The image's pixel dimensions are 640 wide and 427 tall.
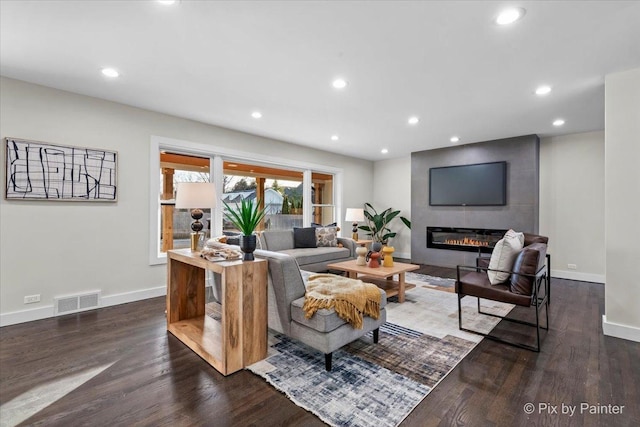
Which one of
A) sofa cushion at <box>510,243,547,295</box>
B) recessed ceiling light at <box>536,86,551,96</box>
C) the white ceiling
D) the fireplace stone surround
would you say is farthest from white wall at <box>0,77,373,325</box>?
the fireplace stone surround

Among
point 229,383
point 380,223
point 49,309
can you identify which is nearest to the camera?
point 229,383

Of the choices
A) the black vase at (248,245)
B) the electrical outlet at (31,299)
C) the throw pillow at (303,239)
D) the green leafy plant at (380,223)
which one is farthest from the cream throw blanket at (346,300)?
the green leafy plant at (380,223)

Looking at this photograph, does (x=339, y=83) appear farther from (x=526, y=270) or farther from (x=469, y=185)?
(x=469, y=185)

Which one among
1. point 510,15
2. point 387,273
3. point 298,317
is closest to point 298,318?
point 298,317

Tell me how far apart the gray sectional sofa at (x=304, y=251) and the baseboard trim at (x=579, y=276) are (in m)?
3.69

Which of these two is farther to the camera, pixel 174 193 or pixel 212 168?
pixel 212 168

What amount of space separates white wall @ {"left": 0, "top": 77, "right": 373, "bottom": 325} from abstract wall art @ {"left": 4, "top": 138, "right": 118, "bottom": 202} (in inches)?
3.3

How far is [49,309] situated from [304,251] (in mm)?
3240

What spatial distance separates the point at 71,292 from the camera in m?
3.38

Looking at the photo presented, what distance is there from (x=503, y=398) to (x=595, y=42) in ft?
9.21

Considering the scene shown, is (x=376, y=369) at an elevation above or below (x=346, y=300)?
below

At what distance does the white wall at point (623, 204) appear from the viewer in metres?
2.77

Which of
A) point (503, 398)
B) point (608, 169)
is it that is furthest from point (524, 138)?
point (503, 398)

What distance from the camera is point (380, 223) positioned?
718cm
